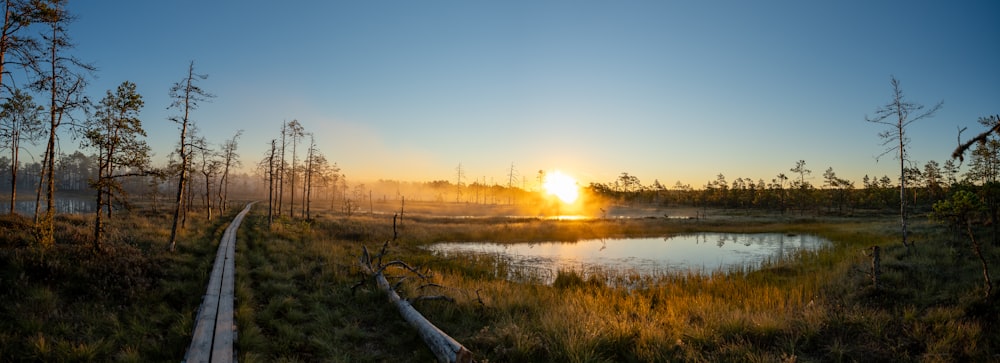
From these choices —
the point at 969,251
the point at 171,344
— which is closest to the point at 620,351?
the point at 171,344

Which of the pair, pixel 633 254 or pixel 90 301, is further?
pixel 633 254

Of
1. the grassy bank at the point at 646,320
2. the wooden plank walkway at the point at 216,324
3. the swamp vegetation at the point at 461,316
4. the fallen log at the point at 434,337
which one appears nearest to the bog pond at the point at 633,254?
the grassy bank at the point at 646,320

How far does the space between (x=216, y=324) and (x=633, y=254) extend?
24.9 m

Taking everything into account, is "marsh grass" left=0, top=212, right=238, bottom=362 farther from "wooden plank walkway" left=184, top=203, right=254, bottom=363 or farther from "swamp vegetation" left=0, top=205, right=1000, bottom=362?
"wooden plank walkway" left=184, top=203, right=254, bottom=363

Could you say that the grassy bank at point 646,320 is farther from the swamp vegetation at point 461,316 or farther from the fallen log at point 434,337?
the fallen log at point 434,337

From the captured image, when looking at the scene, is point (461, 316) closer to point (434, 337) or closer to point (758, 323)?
point (434, 337)

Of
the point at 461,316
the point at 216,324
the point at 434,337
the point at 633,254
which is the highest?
the point at 434,337

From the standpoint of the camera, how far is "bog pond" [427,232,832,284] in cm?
2086

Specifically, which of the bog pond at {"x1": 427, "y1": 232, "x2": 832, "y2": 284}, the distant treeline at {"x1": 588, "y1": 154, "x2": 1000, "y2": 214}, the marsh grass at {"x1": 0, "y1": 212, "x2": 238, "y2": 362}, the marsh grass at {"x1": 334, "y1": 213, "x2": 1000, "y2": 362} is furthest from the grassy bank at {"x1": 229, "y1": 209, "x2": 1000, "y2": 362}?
the distant treeline at {"x1": 588, "y1": 154, "x2": 1000, "y2": 214}

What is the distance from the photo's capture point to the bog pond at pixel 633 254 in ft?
68.4

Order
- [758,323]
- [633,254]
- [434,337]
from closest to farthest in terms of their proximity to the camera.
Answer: [434,337] → [758,323] → [633,254]

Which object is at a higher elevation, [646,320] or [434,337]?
[434,337]

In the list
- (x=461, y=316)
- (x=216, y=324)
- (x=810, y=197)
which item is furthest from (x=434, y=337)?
(x=810, y=197)

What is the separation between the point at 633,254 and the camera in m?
27.9
